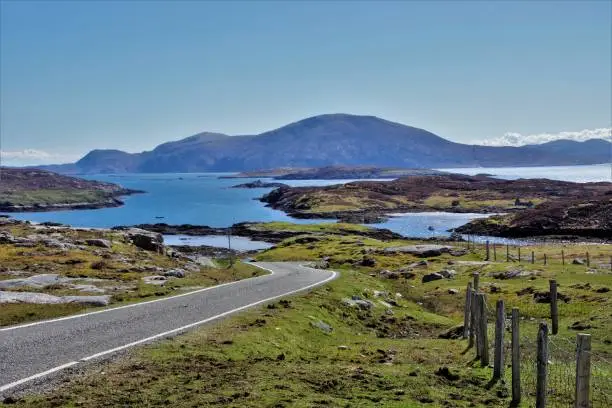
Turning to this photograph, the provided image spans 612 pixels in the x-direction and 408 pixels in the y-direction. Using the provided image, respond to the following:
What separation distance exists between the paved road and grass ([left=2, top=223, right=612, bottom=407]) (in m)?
1.45

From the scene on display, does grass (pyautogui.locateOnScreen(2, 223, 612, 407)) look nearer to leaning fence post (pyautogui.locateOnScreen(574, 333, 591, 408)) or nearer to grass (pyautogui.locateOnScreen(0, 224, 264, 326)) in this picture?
leaning fence post (pyautogui.locateOnScreen(574, 333, 591, 408))

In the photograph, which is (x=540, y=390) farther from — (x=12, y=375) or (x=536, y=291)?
(x=536, y=291)

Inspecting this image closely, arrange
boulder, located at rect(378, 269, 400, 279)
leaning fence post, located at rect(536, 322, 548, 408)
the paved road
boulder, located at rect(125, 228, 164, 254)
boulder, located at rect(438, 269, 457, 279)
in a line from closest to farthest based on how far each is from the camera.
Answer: leaning fence post, located at rect(536, 322, 548, 408) → the paved road → boulder, located at rect(438, 269, 457, 279) → boulder, located at rect(378, 269, 400, 279) → boulder, located at rect(125, 228, 164, 254)

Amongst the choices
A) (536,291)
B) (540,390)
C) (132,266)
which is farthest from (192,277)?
(540,390)

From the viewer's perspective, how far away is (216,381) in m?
16.5

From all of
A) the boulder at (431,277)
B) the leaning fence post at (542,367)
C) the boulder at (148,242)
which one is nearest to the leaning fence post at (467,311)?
Result: the leaning fence post at (542,367)

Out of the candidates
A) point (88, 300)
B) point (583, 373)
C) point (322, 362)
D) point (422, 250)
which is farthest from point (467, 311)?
point (422, 250)

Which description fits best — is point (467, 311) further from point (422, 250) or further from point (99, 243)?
point (422, 250)

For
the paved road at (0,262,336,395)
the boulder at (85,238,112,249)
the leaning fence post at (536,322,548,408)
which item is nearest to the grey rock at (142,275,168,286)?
the paved road at (0,262,336,395)

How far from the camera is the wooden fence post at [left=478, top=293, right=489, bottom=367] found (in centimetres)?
2198

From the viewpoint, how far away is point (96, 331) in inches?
941

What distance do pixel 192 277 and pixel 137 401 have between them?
1537 inches

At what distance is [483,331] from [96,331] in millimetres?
16244

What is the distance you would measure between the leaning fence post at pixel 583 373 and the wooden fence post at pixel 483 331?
940cm
